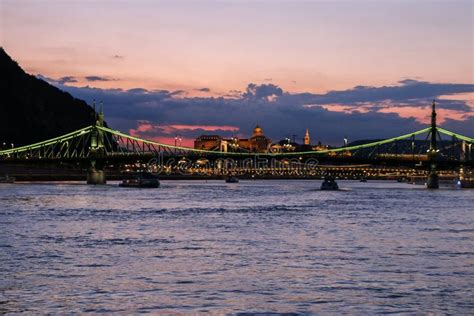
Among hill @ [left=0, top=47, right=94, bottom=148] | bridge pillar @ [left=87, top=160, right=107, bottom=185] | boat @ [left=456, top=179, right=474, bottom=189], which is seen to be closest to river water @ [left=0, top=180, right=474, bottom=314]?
bridge pillar @ [left=87, top=160, right=107, bottom=185]

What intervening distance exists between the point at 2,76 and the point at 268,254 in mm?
150440

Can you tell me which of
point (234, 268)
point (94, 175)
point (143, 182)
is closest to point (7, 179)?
point (94, 175)

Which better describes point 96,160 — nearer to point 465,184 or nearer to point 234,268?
point 465,184

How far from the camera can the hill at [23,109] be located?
167500mm

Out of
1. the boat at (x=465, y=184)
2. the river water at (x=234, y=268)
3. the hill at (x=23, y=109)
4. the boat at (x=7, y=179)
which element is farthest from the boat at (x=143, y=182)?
the river water at (x=234, y=268)

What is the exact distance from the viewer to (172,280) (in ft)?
68.2

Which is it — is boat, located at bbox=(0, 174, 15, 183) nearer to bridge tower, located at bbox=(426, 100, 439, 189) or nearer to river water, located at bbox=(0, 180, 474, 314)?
bridge tower, located at bbox=(426, 100, 439, 189)

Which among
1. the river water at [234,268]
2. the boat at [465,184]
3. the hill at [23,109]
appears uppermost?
the hill at [23,109]

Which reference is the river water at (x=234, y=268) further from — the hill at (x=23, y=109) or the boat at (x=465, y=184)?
the hill at (x=23, y=109)

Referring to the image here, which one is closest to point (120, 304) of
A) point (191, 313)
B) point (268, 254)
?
point (191, 313)

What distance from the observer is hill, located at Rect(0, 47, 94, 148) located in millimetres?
167500

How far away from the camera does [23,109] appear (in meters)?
170

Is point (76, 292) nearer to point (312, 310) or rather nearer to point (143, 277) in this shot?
point (143, 277)

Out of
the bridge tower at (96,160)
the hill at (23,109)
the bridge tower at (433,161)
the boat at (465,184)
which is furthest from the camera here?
the hill at (23,109)
